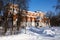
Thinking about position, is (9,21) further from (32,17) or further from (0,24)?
(32,17)

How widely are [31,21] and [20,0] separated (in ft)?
182

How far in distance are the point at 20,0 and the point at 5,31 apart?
481 cm

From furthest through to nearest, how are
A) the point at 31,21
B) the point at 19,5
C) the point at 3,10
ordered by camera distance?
1. the point at 31,21
2. the point at 19,5
3. the point at 3,10

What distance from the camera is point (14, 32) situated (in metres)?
20.4

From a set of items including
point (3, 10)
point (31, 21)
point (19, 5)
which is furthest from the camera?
point (31, 21)

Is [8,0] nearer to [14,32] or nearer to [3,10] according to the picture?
[3,10]

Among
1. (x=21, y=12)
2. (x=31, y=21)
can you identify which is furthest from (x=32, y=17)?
(x=21, y=12)

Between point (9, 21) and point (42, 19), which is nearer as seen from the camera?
point (9, 21)

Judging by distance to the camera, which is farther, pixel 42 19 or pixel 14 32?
pixel 42 19

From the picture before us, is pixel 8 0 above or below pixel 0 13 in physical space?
above

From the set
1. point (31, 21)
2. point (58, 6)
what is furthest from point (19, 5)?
point (31, 21)

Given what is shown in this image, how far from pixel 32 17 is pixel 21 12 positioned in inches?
2237

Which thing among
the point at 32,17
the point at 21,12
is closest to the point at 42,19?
the point at 32,17

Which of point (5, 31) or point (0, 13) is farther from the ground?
point (0, 13)
